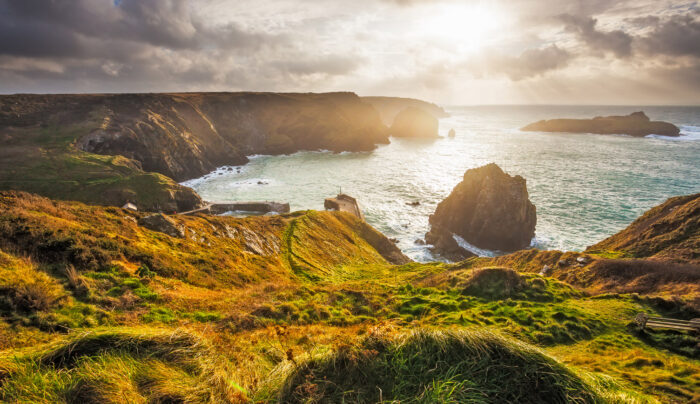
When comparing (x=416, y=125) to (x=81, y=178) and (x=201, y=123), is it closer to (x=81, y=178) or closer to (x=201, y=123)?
(x=201, y=123)

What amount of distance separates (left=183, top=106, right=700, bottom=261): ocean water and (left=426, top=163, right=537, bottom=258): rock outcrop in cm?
244

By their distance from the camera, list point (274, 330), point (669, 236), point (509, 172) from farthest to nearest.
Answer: point (509, 172) → point (669, 236) → point (274, 330)

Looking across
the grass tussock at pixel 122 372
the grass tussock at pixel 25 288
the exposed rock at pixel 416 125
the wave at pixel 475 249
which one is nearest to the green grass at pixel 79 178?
the grass tussock at pixel 25 288

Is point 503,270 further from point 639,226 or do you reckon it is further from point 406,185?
point 406,185

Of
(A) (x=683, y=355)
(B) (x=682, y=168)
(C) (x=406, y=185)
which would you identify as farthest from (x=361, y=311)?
(B) (x=682, y=168)

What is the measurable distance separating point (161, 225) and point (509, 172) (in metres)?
76.5

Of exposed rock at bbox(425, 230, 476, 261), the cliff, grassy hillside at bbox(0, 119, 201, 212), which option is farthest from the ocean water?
grassy hillside at bbox(0, 119, 201, 212)

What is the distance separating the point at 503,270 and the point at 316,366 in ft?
34.5

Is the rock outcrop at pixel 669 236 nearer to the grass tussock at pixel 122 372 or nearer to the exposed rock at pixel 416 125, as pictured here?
the grass tussock at pixel 122 372

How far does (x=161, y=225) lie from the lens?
16578 mm

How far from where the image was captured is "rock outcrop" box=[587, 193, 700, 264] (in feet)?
52.6

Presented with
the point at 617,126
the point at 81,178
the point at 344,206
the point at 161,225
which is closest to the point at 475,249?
the point at 344,206

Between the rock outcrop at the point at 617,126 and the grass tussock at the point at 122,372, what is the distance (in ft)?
641

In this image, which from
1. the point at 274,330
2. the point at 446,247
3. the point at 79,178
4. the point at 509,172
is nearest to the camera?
the point at 274,330
